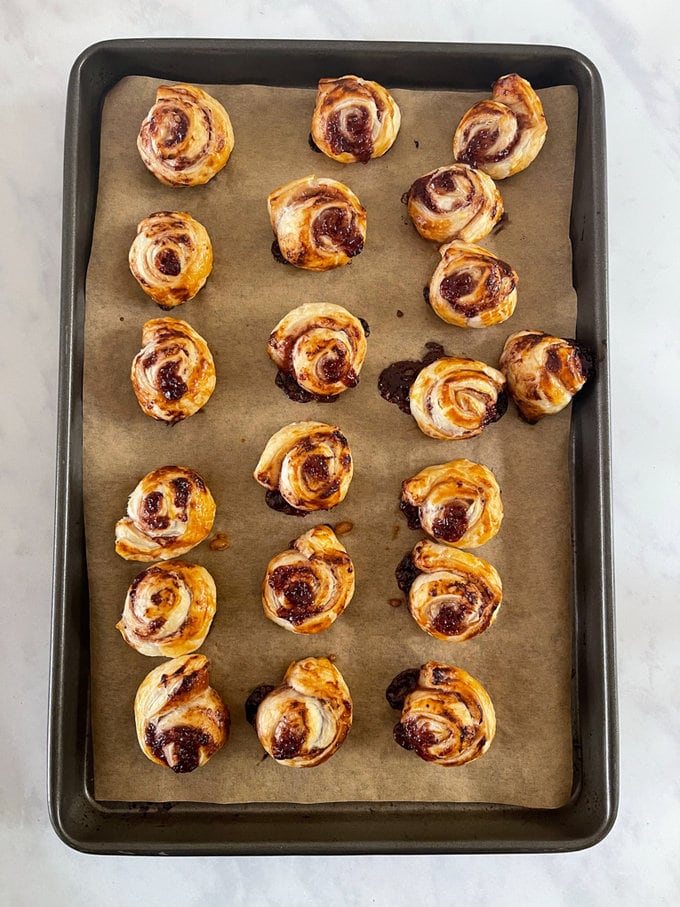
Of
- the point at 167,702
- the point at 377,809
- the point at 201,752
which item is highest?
the point at 167,702

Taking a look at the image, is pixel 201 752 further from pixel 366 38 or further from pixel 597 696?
pixel 366 38

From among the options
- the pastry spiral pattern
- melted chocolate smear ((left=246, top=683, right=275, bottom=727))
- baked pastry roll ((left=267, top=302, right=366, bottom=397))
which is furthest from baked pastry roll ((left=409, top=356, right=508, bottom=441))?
melted chocolate smear ((left=246, top=683, right=275, bottom=727))

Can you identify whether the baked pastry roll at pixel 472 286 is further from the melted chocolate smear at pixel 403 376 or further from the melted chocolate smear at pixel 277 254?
the melted chocolate smear at pixel 277 254

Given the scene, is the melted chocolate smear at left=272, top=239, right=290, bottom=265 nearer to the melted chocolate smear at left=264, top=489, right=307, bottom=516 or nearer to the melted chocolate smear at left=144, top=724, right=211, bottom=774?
the melted chocolate smear at left=264, top=489, right=307, bottom=516

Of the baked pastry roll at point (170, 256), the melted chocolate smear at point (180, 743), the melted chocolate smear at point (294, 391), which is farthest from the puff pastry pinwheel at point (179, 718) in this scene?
the baked pastry roll at point (170, 256)

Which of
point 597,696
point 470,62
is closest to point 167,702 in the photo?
point 597,696
